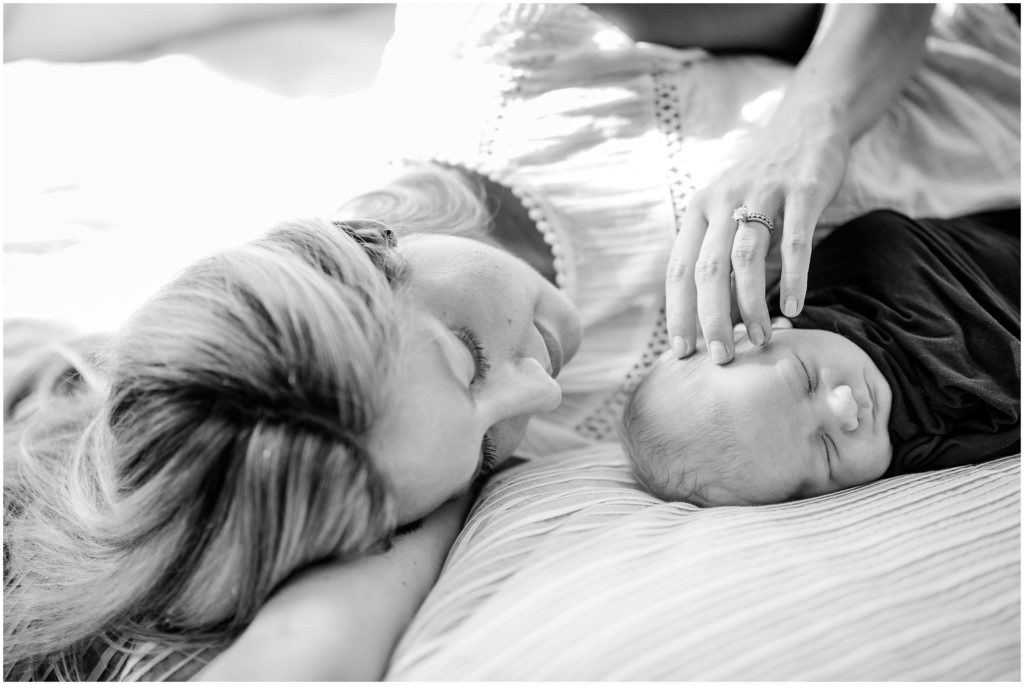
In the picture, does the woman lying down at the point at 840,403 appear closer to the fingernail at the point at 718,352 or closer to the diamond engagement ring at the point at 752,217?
the fingernail at the point at 718,352

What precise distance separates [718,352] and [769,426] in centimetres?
10

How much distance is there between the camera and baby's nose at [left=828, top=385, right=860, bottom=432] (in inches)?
34.5

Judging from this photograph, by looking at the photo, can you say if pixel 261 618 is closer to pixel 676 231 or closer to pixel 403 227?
pixel 403 227

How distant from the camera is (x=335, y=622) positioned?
65 centimetres

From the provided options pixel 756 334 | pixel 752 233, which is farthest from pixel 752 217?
A: pixel 756 334

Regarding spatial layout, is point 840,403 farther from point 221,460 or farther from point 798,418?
point 221,460

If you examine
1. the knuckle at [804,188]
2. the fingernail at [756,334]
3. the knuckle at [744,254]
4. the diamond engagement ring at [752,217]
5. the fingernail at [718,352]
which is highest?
the knuckle at [804,188]

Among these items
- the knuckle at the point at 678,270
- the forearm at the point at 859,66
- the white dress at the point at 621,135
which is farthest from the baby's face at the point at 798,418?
the forearm at the point at 859,66

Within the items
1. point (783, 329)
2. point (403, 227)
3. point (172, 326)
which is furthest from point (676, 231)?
point (172, 326)

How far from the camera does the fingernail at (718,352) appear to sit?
2.89 ft

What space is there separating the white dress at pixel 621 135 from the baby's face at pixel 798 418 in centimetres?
21

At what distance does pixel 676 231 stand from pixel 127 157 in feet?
3.06

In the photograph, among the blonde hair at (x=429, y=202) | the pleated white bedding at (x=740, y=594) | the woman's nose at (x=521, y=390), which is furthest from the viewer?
the blonde hair at (x=429, y=202)

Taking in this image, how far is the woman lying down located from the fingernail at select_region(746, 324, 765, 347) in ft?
0.10
